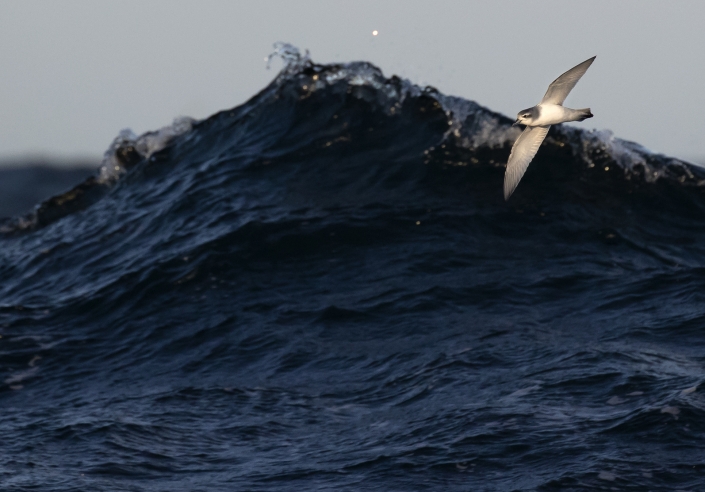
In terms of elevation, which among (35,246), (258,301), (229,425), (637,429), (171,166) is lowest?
(637,429)

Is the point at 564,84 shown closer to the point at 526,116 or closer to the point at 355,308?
the point at 526,116

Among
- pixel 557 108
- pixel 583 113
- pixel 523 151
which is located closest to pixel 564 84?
pixel 557 108

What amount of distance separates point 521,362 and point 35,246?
1009cm

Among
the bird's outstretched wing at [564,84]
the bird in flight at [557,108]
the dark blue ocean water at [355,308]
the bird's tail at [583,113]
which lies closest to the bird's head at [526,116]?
the bird in flight at [557,108]

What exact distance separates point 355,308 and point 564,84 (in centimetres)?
381

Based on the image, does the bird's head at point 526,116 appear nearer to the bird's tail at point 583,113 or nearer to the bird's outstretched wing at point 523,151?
the bird's tail at point 583,113

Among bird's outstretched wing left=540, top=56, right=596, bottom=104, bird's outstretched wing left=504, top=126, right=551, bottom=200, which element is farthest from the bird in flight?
bird's outstretched wing left=504, top=126, right=551, bottom=200

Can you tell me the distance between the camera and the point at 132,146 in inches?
721

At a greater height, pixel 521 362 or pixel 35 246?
pixel 35 246

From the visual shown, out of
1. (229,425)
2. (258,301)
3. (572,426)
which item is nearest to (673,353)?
(572,426)

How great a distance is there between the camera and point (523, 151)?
32.8 feet

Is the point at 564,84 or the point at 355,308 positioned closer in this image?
the point at 564,84

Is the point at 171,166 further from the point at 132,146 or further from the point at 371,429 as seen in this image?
the point at 371,429

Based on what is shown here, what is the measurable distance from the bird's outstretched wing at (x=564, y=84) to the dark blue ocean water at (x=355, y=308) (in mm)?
2450
